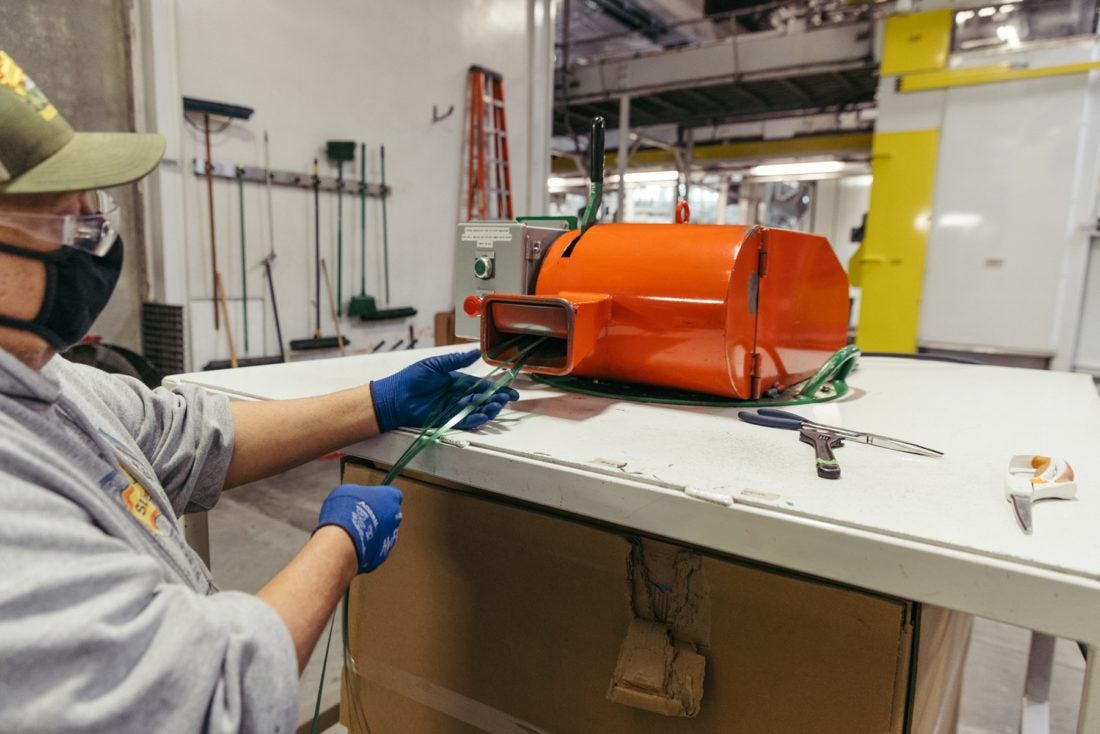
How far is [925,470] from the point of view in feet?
2.40

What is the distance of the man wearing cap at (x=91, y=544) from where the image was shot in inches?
16.6

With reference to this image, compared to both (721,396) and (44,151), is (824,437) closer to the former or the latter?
(721,396)

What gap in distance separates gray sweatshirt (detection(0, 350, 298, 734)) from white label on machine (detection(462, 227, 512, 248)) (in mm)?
591

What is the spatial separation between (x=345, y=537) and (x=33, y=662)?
0.29 m

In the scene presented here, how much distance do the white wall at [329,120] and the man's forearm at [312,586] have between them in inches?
89.3

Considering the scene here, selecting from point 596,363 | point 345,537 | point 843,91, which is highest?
point 843,91

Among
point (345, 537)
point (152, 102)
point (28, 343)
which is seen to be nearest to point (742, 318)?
point (345, 537)

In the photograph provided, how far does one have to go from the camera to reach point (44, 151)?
51 centimetres

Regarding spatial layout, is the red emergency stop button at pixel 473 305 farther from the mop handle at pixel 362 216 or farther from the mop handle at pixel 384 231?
the mop handle at pixel 384 231

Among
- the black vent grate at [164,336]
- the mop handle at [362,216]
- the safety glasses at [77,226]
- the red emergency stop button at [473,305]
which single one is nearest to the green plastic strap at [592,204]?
the red emergency stop button at [473,305]

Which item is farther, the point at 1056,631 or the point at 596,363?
the point at 596,363

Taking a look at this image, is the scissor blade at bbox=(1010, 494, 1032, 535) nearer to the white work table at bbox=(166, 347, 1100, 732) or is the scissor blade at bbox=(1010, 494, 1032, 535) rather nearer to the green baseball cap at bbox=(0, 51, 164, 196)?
the white work table at bbox=(166, 347, 1100, 732)

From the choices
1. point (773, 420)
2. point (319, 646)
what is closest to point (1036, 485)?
point (773, 420)

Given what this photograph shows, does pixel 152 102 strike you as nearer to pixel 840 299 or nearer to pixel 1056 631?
pixel 840 299
